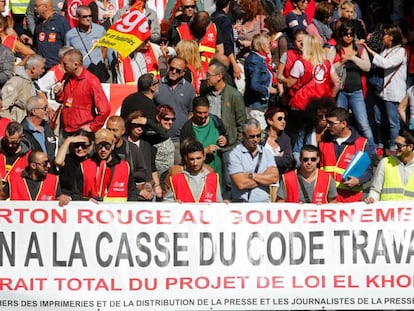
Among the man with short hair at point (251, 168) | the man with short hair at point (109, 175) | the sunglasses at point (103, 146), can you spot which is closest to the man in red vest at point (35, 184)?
the man with short hair at point (109, 175)

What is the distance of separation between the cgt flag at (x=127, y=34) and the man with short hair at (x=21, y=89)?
0.84 meters

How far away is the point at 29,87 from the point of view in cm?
1914

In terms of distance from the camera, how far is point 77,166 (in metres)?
17.0

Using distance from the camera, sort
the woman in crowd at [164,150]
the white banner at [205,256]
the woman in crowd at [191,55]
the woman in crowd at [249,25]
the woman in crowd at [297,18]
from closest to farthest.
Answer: the white banner at [205,256]
the woman in crowd at [164,150]
the woman in crowd at [191,55]
the woman in crowd at [249,25]
the woman in crowd at [297,18]

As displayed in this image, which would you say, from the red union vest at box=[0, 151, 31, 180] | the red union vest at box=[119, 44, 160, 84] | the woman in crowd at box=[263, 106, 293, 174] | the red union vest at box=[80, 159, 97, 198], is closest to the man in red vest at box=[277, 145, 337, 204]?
the woman in crowd at box=[263, 106, 293, 174]

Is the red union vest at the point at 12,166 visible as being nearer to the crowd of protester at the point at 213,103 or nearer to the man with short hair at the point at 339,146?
the crowd of protester at the point at 213,103

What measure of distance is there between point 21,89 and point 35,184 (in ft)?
9.67

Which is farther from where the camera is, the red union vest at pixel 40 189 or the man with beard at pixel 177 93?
the man with beard at pixel 177 93

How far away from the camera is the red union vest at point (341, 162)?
1764 centimetres

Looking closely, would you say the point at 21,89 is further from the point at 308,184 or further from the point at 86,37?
the point at 308,184

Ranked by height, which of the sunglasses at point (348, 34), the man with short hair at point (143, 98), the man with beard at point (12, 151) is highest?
the sunglasses at point (348, 34)

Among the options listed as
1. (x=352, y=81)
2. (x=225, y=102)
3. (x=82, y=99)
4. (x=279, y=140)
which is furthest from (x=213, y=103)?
(x=352, y=81)

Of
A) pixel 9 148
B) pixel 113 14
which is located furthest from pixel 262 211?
pixel 113 14

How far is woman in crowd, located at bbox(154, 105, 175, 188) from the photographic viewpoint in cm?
1823
